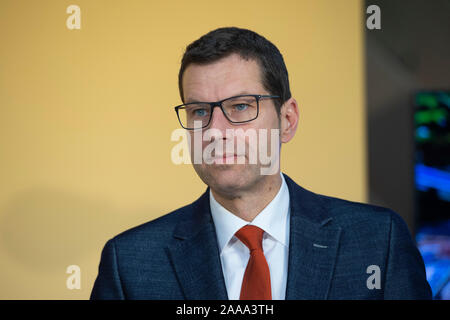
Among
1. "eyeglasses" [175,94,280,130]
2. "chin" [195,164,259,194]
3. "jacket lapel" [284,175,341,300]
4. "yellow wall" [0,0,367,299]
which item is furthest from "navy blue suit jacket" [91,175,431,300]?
"yellow wall" [0,0,367,299]

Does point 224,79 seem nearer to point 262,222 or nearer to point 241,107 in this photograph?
point 241,107

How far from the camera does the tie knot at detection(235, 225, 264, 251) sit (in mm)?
1251

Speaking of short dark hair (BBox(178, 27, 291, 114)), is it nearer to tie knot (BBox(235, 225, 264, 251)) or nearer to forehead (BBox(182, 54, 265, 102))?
forehead (BBox(182, 54, 265, 102))

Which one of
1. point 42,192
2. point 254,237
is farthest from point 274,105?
point 42,192

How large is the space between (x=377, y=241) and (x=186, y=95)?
2.13ft

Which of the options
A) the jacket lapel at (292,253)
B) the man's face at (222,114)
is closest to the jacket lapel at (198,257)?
the jacket lapel at (292,253)

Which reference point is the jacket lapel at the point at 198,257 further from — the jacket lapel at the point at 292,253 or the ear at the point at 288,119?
the ear at the point at 288,119

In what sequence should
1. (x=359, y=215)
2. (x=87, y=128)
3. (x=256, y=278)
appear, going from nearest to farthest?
(x=256, y=278)
(x=359, y=215)
(x=87, y=128)

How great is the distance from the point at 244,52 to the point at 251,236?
49cm

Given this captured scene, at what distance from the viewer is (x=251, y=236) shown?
126 centimetres

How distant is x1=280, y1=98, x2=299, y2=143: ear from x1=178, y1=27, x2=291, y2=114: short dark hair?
0.03 meters

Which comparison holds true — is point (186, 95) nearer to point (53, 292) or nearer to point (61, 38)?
point (61, 38)

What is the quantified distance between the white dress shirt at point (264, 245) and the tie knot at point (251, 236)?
0.04 feet

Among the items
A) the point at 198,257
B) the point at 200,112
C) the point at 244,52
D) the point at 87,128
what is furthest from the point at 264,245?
the point at 87,128
